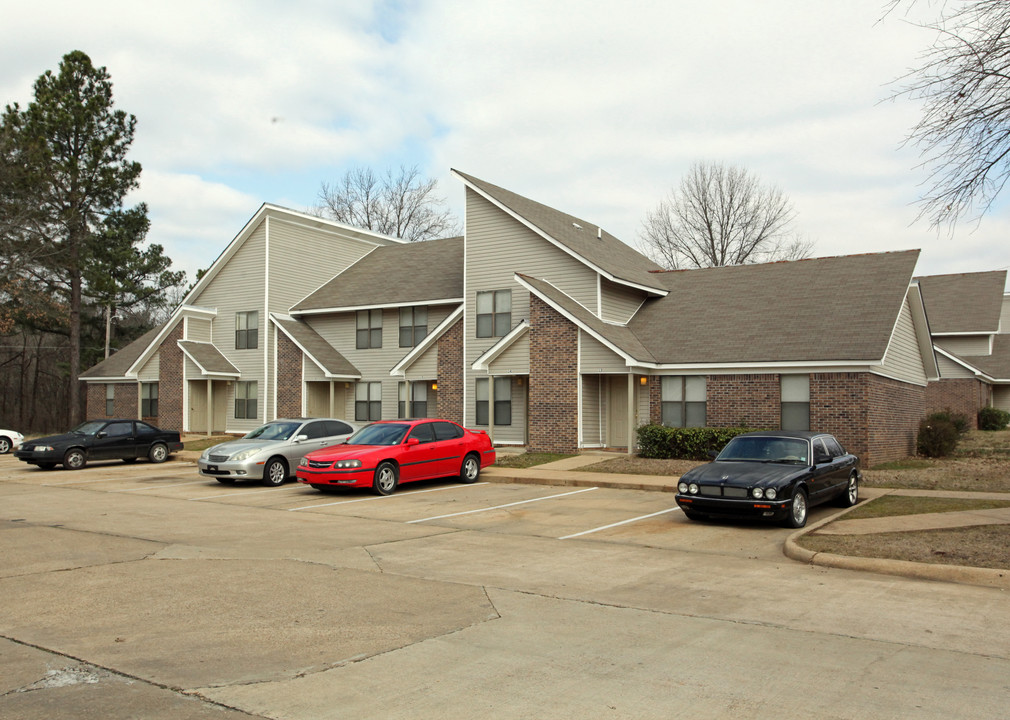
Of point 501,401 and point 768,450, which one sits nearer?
point 768,450

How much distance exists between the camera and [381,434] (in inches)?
726

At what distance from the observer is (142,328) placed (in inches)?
2203

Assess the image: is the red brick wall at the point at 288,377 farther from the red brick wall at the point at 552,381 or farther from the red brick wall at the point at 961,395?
the red brick wall at the point at 961,395

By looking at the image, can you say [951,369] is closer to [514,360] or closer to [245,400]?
[514,360]

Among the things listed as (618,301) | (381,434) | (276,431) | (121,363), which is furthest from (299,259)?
(381,434)

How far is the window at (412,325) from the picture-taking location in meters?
31.8

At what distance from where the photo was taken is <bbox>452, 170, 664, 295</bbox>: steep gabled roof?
26922 mm

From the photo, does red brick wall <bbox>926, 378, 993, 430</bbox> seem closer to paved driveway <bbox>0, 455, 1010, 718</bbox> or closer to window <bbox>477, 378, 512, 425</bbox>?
window <bbox>477, 378, 512, 425</bbox>

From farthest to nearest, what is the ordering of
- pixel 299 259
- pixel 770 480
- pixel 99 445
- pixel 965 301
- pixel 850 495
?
pixel 965 301
pixel 299 259
pixel 99 445
pixel 850 495
pixel 770 480

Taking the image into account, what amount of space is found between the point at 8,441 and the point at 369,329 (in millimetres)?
14331

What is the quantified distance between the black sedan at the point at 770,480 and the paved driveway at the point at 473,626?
1.31ft

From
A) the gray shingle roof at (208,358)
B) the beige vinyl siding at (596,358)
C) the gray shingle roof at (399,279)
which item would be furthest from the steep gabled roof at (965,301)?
the gray shingle roof at (208,358)

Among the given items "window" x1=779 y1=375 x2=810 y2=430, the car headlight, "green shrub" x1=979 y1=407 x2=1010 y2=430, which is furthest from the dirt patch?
"green shrub" x1=979 y1=407 x2=1010 y2=430

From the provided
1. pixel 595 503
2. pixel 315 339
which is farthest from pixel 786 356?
pixel 315 339
